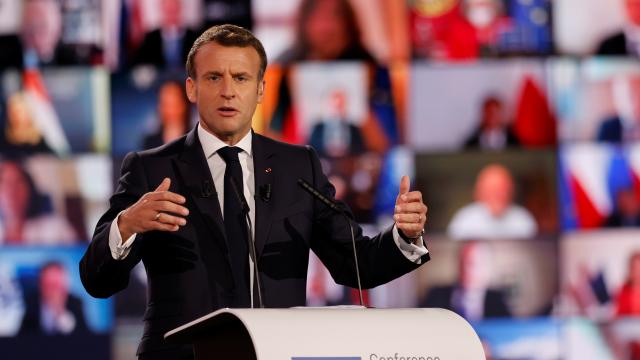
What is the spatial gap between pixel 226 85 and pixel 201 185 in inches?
9.9

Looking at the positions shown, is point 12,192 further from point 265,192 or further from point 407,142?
point 265,192

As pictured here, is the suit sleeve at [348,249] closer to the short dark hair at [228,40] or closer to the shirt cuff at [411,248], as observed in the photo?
the shirt cuff at [411,248]

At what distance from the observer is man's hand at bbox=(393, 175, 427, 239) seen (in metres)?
2.69

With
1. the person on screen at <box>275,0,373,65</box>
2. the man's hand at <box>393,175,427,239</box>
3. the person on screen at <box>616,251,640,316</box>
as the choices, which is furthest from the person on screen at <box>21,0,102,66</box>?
the man's hand at <box>393,175,427,239</box>

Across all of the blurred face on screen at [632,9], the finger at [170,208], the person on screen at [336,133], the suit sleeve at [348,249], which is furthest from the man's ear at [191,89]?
the blurred face on screen at [632,9]

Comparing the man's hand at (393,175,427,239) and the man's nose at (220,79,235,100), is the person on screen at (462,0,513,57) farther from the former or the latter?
the man's hand at (393,175,427,239)

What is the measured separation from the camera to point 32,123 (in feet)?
A: 19.2

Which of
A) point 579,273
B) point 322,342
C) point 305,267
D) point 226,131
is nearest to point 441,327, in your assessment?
point 322,342

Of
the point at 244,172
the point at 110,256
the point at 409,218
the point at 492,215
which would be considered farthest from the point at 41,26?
the point at 409,218

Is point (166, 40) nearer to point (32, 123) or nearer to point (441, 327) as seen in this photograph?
point (32, 123)

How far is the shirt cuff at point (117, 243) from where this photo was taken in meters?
2.70

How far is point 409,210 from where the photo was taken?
2697 mm

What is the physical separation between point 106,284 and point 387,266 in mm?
674

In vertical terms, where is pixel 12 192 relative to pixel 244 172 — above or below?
below
